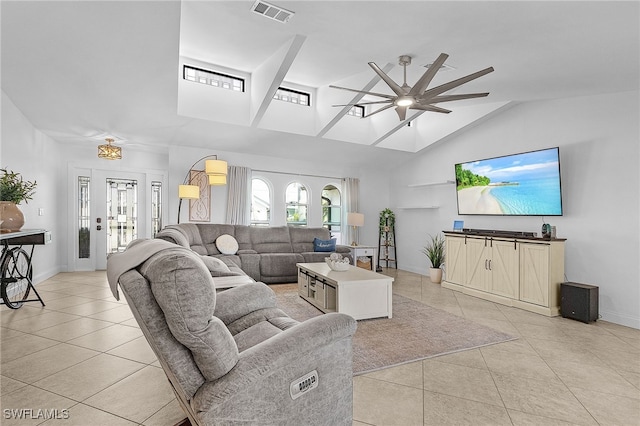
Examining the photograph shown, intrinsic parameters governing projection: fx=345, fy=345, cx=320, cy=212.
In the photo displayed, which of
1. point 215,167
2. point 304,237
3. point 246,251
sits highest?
point 215,167

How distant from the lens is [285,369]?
1425 mm

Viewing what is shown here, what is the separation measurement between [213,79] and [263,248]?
2.99m

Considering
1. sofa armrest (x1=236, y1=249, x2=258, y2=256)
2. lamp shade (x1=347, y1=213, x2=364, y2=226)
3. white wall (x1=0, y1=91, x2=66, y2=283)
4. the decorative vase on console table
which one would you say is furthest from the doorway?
lamp shade (x1=347, y1=213, x2=364, y2=226)

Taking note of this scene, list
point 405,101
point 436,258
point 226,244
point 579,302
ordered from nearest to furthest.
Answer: point 405,101, point 579,302, point 226,244, point 436,258

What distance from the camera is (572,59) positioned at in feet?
10.7

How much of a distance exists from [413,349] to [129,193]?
6.71 metres

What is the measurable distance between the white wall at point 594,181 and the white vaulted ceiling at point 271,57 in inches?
11.8

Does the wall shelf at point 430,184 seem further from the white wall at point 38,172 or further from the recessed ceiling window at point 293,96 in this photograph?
the white wall at point 38,172

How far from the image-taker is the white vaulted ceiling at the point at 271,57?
2768mm

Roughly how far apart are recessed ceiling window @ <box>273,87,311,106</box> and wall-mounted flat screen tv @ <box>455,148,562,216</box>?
2867 mm

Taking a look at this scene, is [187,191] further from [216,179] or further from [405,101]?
[405,101]

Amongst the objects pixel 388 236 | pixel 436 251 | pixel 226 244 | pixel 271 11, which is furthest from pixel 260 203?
pixel 271 11

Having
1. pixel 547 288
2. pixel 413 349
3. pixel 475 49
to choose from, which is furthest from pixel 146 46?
pixel 547 288

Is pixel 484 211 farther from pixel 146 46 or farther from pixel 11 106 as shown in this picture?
pixel 11 106
